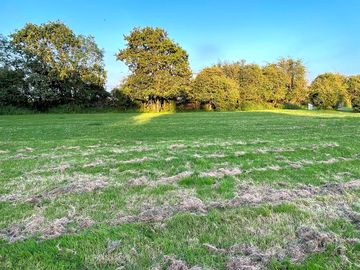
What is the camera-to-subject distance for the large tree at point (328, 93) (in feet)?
151

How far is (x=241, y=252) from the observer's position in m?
2.76

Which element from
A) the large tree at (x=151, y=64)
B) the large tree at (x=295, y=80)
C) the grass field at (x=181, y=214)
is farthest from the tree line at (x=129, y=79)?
the grass field at (x=181, y=214)

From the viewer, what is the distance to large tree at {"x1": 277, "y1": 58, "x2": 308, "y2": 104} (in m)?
54.9

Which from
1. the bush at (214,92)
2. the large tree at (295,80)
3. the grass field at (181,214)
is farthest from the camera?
the large tree at (295,80)

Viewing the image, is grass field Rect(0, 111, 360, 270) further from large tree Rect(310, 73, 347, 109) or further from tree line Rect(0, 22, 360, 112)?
large tree Rect(310, 73, 347, 109)

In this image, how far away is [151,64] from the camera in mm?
40094

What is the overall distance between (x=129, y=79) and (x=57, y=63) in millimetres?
9360

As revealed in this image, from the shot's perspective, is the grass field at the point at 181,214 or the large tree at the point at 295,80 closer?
the grass field at the point at 181,214

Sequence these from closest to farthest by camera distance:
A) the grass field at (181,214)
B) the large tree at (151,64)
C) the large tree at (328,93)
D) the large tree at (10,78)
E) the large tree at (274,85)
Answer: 1. the grass field at (181,214)
2. the large tree at (10,78)
3. the large tree at (151,64)
4. the large tree at (328,93)
5. the large tree at (274,85)

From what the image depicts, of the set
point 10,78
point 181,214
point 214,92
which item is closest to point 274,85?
point 214,92

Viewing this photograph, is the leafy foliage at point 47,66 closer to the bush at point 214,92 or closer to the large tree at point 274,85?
the bush at point 214,92

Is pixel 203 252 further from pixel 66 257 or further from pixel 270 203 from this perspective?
pixel 270 203

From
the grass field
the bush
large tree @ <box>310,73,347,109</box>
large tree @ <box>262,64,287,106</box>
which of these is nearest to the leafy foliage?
the bush

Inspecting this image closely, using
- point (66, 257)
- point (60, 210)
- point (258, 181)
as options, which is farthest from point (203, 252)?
point (258, 181)
